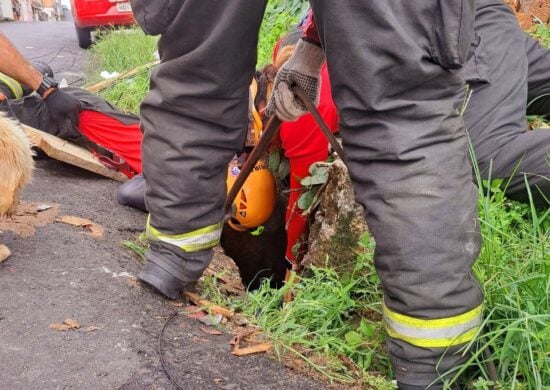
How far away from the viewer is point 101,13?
894 centimetres

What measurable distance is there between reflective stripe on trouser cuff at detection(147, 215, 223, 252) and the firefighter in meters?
1.97

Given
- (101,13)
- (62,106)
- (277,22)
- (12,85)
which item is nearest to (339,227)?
(62,106)

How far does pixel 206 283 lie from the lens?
7.06ft

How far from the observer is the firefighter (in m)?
3.54

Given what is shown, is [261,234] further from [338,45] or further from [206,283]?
[338,45]

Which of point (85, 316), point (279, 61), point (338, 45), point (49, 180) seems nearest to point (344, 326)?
point (85, 316)

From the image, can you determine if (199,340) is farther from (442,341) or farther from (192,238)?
(442,341)

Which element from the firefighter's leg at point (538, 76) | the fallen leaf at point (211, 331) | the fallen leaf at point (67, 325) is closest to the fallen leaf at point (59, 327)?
the fallen leaf at point (67, 325)

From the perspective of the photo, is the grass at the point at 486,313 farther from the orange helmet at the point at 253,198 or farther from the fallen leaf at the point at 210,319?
the orange helmet at the point at 253,198

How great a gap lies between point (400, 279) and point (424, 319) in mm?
114

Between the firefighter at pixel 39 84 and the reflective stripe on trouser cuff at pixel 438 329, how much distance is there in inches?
113

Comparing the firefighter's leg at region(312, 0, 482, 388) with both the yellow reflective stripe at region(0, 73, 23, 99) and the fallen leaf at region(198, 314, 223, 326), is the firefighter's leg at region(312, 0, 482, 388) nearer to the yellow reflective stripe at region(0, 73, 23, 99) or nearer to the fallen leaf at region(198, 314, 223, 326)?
the fallen leaf at region(198, 314, 223, 326)

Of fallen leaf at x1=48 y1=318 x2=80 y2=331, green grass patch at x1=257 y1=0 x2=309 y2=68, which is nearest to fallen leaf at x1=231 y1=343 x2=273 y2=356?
fallen leaf at x1=48 y1=318 x2=80 y2=331

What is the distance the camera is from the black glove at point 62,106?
356cm
